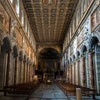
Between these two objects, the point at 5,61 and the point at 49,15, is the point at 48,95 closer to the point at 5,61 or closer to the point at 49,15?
the point at 5,61

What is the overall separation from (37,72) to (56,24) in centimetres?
1707

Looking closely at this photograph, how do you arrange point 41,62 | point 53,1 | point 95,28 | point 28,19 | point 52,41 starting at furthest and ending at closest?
point 41,62
point 52,41
point 28,19
point 53,1
point 95,28

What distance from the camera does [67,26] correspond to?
3088 cm

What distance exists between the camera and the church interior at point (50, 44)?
44.7 feet

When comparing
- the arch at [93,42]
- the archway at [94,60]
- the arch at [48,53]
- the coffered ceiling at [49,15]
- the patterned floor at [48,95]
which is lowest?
the patterned floor at [48,95]

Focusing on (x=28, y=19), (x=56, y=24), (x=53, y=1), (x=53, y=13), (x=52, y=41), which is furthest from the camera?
(x=52, y=41)

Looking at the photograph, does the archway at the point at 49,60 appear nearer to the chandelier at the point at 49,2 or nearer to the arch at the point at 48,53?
the arch at the point at 48,53

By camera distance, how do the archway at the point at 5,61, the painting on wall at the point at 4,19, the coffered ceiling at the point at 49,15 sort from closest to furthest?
the painting on wall at the point at 4,19, the archway at the point at 5,61, the coffered ceiling at the point at 49,15

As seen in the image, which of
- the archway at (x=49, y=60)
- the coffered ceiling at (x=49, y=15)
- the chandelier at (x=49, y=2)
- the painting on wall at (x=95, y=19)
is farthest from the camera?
the archway at (x=49, y=60)

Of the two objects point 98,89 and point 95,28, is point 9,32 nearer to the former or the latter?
point 95,28

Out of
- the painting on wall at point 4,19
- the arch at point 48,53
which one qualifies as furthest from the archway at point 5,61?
the arch at point 48,53

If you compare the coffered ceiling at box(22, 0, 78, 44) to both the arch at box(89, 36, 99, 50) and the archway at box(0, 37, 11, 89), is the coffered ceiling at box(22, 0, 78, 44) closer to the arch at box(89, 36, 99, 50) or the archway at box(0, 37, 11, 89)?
the arch at box(89, 36, 99, 50)

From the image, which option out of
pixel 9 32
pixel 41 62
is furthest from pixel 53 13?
pixel 41 62

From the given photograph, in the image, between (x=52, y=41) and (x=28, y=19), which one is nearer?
(x=28, y=19)
